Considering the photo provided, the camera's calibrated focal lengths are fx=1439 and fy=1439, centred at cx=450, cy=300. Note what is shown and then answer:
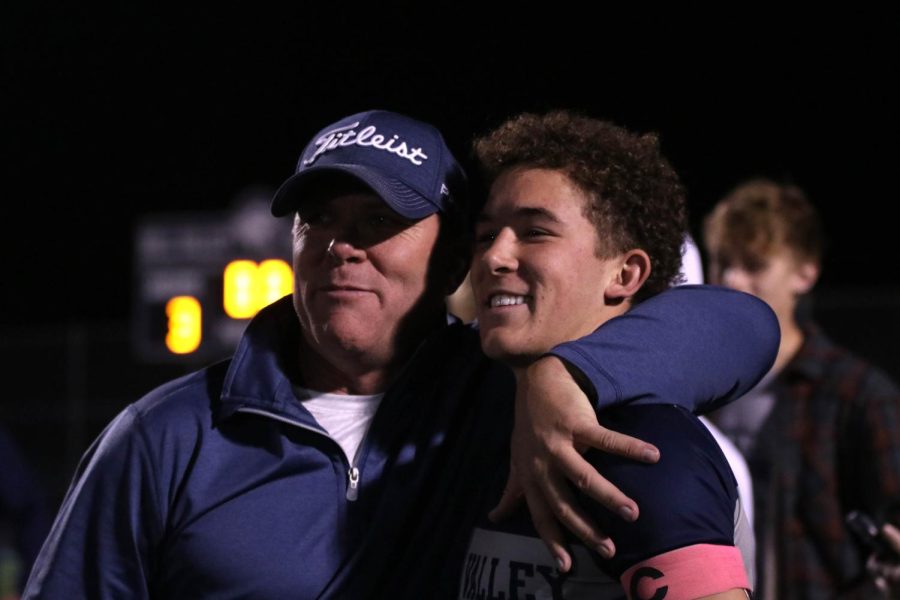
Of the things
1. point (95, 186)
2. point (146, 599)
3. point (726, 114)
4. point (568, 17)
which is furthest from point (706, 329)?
point (95, 186)

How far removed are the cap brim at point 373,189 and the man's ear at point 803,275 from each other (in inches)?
82.2

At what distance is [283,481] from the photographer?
2.41 m

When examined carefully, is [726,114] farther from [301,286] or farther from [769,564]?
[301,286]

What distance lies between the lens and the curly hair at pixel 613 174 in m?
2.45

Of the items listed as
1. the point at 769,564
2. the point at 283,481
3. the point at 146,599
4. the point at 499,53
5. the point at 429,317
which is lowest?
the point at 769,564

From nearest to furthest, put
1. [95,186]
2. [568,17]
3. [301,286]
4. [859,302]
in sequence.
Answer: [301,286]
[859,302]
[568,17]
[95,186]

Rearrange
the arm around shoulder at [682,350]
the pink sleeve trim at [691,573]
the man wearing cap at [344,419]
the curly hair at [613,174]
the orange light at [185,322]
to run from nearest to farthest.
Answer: the pink sleeve trim at [691,573], the arm around shoulder at [682,350], the man wearing cap at [344,419], the curly hair at [613,174], the orange light at [185,322]

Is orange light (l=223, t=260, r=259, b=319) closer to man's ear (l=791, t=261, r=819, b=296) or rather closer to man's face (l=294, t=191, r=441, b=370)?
man's ear (l=791, t=261, r=819, b=296)

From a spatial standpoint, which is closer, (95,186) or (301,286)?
(301,286)

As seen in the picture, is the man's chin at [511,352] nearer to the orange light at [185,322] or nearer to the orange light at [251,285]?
the orange light at [251,285]

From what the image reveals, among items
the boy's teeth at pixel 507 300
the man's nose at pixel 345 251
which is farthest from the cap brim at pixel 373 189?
the boy's teeth at pixel 507 300

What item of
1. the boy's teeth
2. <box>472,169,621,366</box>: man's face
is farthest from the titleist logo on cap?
the boy's teeth

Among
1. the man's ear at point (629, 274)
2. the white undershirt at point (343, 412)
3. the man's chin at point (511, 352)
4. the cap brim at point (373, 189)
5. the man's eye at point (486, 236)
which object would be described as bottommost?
the white undershirt at point (343, 412)

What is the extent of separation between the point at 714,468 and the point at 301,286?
0.92 m
